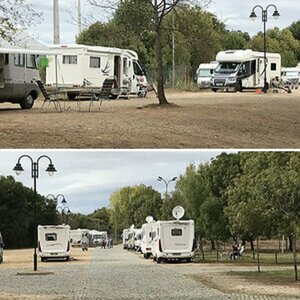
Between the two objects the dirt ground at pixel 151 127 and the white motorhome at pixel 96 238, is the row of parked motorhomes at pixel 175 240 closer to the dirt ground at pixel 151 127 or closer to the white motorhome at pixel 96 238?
the dirt ground at pixel 151 127

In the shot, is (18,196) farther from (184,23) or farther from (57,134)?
(57,134)

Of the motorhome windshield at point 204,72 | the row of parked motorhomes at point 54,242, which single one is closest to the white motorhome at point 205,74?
the motorhome windshield at point 204,72

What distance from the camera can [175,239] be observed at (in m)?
29.6

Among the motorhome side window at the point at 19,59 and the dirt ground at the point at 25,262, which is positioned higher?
the motorhome side window at the point at 19,59

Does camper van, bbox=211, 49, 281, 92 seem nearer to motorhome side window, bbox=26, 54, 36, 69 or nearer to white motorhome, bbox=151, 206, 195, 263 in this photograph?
white motorhome, bbox=151, 206, 195, 263

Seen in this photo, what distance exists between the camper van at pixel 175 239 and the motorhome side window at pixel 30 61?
25.3 ft

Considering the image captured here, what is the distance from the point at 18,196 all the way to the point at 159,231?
33.0m

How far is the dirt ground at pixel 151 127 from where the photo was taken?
18.1 meters

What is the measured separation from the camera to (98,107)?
27.5 m

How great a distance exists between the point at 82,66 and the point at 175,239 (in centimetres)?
980

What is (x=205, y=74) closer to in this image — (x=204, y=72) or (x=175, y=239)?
(x=204, y=72)

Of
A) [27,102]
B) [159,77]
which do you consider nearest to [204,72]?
[159,77]

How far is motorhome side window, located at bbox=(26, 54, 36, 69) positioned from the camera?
2707 centimetres

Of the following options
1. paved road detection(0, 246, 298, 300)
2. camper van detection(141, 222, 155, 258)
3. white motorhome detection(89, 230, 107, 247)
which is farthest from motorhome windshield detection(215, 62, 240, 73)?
white motorhome detection(89, 230, 107, 247)
